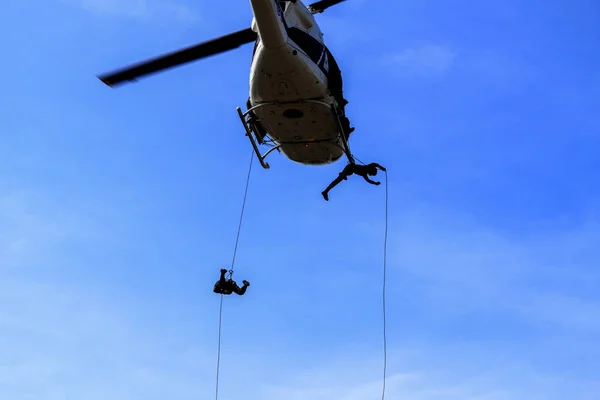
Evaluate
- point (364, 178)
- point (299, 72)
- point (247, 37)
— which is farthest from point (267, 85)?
point (364, 178)

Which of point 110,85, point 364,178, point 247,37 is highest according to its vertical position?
point 247,37

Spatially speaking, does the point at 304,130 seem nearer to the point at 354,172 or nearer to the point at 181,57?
the point at 354,172

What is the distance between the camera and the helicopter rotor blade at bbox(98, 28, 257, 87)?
16.1 m

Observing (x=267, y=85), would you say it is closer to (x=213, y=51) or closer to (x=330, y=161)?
(x=213, y=51)

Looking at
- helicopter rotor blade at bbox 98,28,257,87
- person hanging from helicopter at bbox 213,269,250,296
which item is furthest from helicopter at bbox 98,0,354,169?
person hanging from helicopter at bbox 213,269,250,296

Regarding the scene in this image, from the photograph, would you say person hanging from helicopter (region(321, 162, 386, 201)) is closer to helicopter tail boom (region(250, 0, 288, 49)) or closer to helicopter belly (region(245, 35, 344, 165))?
helicopter belly (region(245, 35, 344, 165))

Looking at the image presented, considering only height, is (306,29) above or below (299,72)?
above

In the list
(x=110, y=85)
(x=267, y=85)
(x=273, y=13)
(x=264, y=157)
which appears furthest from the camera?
(x=264, y=157)

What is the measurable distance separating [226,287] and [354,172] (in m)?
3.78

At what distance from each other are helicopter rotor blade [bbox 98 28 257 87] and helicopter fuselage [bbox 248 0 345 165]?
1.64 ft

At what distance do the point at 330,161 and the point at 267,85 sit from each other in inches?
131

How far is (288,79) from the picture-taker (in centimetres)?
1505

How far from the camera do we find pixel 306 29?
53.4 ft

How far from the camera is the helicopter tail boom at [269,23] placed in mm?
14008
